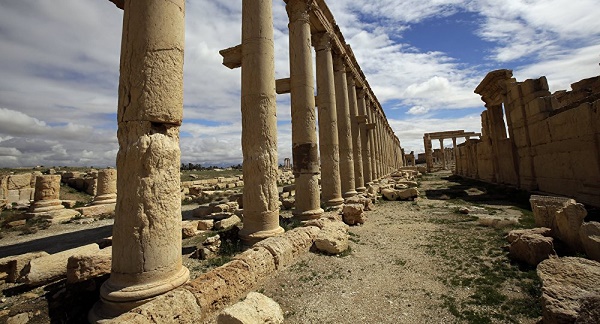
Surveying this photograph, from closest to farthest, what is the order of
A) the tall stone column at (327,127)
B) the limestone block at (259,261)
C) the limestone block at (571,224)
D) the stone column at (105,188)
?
1. the limestone block at (259,261)
2. the limestone block at (571,224)
3. the tall stone column at (327,127)
4. the stone column at (105,188)

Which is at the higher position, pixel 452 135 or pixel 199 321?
pixel 452 135

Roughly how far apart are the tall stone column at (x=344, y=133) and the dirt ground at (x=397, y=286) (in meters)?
5.97

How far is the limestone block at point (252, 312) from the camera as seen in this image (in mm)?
3338

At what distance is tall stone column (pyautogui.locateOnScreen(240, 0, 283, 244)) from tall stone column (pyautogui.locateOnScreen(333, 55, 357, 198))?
7.39 m

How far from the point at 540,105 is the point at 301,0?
Answer: 1217cm

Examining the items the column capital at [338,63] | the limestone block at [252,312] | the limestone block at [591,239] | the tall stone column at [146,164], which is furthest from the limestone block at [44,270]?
the column capital at [338,63]

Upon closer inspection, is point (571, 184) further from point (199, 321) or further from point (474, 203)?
point (199, 321)

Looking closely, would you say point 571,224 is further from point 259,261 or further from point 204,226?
point 204,226

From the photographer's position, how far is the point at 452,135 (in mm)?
42469

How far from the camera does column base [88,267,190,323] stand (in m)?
3.80

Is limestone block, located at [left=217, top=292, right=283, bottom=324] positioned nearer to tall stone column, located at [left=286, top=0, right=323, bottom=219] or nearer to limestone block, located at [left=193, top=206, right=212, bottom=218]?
tall stone column, located at [left=286, top=0, right=323, bottom=219]

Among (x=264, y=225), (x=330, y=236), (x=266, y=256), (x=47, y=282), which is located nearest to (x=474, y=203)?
(x=330, y=236)

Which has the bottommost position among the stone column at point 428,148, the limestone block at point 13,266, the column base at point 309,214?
the limestone block at point 13,266

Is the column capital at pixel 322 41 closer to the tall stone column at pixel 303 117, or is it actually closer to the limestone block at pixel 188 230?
the tall stone column at pixel 303 117
